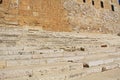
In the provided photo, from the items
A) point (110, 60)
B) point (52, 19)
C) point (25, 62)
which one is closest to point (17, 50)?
point (25, 62)

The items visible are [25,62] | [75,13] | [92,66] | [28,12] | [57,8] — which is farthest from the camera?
[75,13]

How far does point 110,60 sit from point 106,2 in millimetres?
12023

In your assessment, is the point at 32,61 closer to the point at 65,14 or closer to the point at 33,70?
the point at 33,70

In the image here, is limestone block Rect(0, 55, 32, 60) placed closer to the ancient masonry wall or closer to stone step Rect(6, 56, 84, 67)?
stone step Rect(6, 56, 84, 67)

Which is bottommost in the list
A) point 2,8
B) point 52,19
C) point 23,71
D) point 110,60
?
point 110,60

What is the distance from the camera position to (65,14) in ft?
41.4

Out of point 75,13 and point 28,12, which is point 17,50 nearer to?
point 28,12

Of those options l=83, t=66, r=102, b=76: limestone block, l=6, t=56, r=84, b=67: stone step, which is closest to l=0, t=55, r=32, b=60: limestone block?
l=6, t=56, r=84, b=67: stone step

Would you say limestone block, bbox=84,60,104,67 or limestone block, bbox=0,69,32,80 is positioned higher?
limestone block, bbox=0,69,32,80

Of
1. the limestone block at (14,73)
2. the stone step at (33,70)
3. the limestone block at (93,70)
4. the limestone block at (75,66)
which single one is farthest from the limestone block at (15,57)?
the limestone block at (93,70)

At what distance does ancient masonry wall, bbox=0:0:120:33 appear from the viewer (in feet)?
33.1

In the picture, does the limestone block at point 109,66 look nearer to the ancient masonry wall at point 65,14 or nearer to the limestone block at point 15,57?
the limestone block at point 15,57

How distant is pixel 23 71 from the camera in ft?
11.3

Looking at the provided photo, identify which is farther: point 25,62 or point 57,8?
point 57,8
